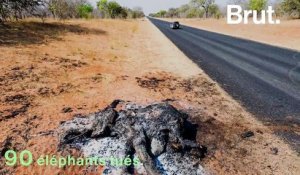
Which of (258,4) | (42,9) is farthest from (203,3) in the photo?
(42,9)

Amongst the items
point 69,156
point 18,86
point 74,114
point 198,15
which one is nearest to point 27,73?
point 18,86

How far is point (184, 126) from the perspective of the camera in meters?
5.75

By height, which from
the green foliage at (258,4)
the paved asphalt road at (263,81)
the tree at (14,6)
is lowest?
the paved asphalt road at (263,81)

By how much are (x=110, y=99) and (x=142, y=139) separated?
296 centimetres

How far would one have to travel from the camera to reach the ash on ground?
4.61m

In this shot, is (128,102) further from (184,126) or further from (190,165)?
(190,165)

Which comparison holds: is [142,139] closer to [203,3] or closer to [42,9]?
[42,9]

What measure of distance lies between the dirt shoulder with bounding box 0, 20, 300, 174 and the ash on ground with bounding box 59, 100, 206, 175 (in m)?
0.30

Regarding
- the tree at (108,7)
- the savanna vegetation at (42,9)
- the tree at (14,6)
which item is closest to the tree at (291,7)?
the savanna vegetation at (42,9)

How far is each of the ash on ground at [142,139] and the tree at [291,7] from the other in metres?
41.7

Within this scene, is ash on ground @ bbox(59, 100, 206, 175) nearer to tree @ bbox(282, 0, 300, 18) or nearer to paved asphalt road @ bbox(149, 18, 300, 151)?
paved asphalt road @ bbox(149, 18, 300, 151)

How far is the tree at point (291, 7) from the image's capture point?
4047cm

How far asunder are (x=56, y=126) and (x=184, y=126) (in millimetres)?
2700

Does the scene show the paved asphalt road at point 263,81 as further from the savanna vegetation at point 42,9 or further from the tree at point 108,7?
the tree at point 108,7
